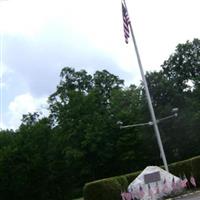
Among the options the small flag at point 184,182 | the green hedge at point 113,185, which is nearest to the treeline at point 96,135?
the green hedge at point 113,185

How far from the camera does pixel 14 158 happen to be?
6575 cm

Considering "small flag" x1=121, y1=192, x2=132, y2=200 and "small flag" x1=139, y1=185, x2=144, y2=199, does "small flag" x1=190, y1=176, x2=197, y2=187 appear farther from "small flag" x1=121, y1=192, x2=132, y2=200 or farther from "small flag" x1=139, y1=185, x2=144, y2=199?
"small flag" x1=121, y1=192, x2=132, y2=200

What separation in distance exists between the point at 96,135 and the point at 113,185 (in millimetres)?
40426

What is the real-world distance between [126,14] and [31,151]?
35658 millimetres

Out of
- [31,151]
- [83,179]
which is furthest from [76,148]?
[31,151]

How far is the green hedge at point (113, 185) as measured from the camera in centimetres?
3158

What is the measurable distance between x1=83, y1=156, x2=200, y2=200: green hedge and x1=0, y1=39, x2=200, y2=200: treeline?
107 feet

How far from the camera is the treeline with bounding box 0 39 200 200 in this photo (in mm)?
66062

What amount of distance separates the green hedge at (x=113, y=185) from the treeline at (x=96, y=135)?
32.7 m

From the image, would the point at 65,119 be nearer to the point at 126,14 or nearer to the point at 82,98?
the point at 82,98

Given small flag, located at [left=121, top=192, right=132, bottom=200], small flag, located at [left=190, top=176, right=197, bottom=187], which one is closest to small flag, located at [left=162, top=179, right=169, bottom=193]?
small flag, located at [left=121, top=192, right=132, bottom=200]

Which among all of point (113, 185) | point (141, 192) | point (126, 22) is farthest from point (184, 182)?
point (126, 22)

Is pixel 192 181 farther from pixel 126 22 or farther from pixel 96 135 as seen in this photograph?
pixel 96 135

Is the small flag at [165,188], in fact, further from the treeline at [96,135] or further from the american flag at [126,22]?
the treeline at [96,135]
